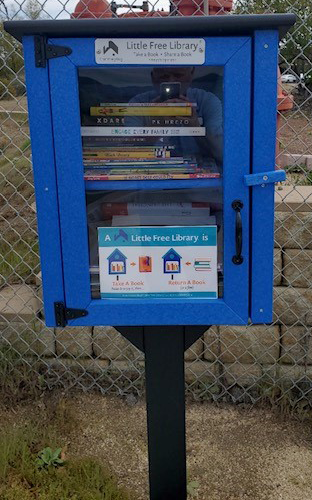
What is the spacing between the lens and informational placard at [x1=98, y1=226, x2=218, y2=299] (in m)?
1.64

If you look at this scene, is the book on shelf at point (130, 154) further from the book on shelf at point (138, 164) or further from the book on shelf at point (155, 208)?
the book on shelf at point (155, 208)

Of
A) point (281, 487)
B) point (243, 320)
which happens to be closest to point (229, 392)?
point (281, 487)

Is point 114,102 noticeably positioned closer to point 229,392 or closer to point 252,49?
point 252,49

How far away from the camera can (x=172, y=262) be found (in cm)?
165

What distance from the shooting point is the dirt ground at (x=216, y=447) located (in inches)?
102

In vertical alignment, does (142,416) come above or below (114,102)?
below

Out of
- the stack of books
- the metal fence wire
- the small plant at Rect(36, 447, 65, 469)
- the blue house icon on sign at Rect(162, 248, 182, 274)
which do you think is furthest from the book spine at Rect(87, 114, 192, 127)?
the small plant at Rect(36, 447, 65, 469)

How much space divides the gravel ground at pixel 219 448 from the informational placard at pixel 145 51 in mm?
1858

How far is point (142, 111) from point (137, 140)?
8 cm

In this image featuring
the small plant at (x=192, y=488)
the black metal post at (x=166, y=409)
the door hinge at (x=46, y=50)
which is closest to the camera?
the door hinge at (x=46, y=50)

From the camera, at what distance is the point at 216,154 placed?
5.41 feet

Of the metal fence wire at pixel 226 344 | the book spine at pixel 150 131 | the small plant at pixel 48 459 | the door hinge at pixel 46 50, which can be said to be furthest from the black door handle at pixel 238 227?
the small plant at pixel 48 459

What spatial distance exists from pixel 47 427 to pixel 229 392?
945 mm

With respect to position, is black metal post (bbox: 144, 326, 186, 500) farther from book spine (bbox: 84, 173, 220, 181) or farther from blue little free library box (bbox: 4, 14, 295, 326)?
book spine (bbox: 84, 173, 220, 181)
